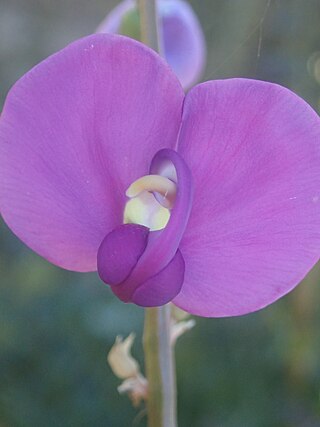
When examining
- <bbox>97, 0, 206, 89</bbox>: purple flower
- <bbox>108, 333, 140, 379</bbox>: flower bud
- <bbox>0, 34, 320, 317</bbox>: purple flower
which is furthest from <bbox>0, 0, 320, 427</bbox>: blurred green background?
<bbox>0, 34, 320, 317</bbox>: purple flower

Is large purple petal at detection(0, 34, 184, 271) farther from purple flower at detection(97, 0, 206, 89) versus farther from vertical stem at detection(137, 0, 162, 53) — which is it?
purple flower at detection(97, 0, 206, 89)

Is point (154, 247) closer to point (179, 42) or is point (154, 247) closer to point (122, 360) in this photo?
point (122, 360)

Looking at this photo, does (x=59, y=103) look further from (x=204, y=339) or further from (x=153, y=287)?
(x=204, y=339)

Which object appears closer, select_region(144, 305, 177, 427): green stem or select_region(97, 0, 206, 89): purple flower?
select_region(144, 305, 177, 427): green stem

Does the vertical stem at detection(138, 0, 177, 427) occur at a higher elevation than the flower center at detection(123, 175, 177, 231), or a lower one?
lower

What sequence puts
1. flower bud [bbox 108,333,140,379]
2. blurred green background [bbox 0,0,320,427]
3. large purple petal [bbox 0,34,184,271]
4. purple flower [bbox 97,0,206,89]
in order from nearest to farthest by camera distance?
large purple petal [bbox 0,34,184,271] → flower bud [bbox 108,333,140,379] → purple flower [bbox 97,0,206,89] → blurred green background [bbox 0,0,320,427]

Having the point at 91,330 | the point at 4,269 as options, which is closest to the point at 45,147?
the point at 91,330

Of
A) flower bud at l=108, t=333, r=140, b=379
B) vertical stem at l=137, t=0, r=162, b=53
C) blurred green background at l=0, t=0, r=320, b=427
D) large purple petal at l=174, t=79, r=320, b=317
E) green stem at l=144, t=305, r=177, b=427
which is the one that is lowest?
green stem at l=144, t=305, r=177, b=427

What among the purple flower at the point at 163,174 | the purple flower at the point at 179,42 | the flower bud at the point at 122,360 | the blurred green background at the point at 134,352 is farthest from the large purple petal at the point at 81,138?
the blurred green background at the point at 134,352

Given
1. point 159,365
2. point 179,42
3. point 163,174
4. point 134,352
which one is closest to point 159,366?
point 159,365
